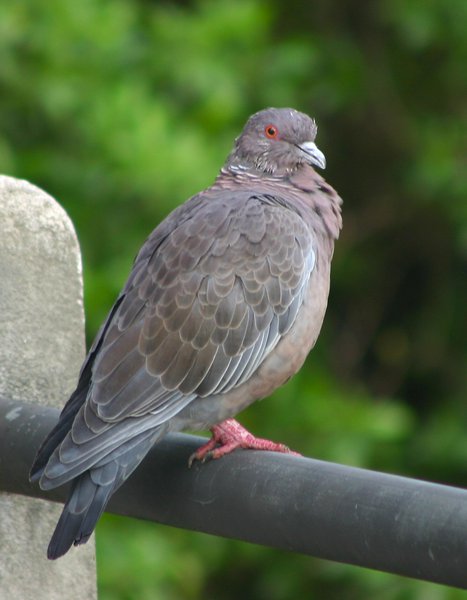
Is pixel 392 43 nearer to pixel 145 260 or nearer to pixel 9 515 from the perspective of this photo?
pixel 145 260

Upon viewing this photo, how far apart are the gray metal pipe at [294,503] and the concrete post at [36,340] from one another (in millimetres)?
220

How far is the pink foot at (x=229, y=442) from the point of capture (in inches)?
92.6

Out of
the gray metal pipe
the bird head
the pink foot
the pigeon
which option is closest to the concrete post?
the pigeon

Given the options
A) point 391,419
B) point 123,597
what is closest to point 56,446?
point 123,597

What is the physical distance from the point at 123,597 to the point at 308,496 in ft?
8.38

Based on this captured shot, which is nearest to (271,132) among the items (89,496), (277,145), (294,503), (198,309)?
(277,145)

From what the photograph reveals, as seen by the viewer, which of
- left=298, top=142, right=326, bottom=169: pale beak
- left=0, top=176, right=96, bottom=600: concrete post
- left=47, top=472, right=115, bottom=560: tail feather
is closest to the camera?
left=47, top=472, right=115, bottom=560: tail feather

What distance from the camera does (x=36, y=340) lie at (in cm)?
254

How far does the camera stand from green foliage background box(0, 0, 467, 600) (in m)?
4.48

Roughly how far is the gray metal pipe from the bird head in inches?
51.0

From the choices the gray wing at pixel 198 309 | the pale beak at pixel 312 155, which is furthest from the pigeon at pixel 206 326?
the pale beak at pixel 312 155

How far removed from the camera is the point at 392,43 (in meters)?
6.14

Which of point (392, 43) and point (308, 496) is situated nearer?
point (308, 496)

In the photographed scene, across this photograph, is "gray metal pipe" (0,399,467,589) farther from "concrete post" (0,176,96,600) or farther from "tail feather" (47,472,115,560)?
"concrete post" (0,176,96,600)
